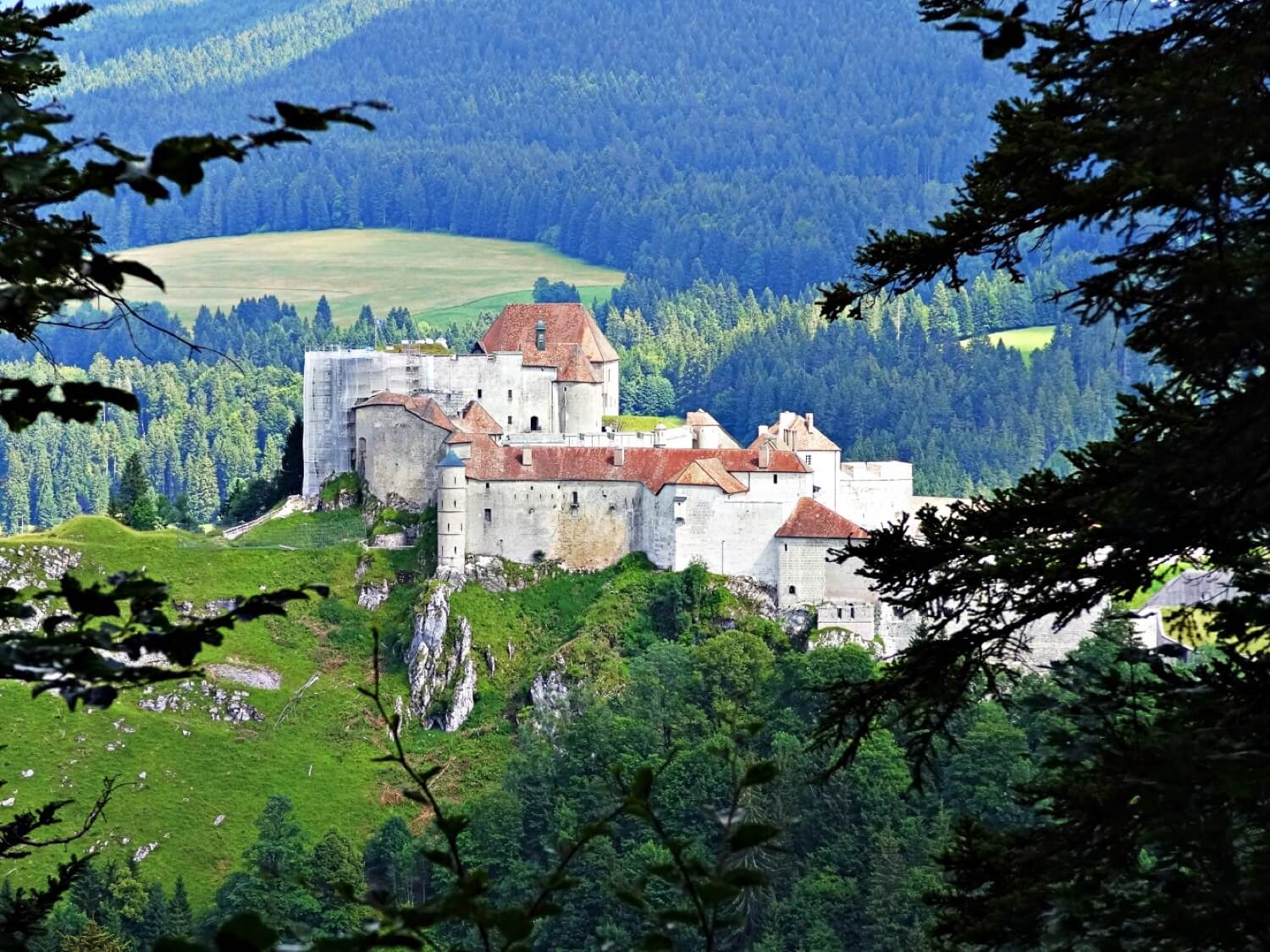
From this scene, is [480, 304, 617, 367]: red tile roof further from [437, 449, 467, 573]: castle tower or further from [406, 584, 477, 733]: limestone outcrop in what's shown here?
[406, 584, 477, 733]: limestone outcrop

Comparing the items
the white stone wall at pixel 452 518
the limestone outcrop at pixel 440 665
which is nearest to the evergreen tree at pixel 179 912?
the limestone outcrop at pixel 440 665

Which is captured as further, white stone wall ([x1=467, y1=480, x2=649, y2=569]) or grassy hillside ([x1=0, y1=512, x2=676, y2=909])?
white stone wall ([x1=467, y1=480, x2=649, y2=569])

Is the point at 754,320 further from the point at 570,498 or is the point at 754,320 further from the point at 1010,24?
the point at 1010,24

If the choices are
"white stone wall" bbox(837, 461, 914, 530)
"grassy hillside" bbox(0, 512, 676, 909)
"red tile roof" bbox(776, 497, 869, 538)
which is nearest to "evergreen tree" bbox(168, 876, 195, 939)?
"grassy hillside" bbox(0, 512, 676, 909)

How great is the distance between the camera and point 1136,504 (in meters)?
11.5

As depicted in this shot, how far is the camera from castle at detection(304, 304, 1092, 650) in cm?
7419

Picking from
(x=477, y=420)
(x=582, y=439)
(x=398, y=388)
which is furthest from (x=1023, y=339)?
(x=477, y=420)

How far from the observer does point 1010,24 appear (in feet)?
30.7

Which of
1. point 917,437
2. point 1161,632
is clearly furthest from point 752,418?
point 1161,632

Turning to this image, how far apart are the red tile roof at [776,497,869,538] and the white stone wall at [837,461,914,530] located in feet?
15.6

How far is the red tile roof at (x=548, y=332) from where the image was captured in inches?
3354

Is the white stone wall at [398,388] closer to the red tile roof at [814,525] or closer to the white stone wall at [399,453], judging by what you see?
the white stone wall at [399,453]

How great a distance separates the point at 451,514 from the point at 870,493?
604 inches

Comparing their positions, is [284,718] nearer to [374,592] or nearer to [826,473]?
[374,592]
